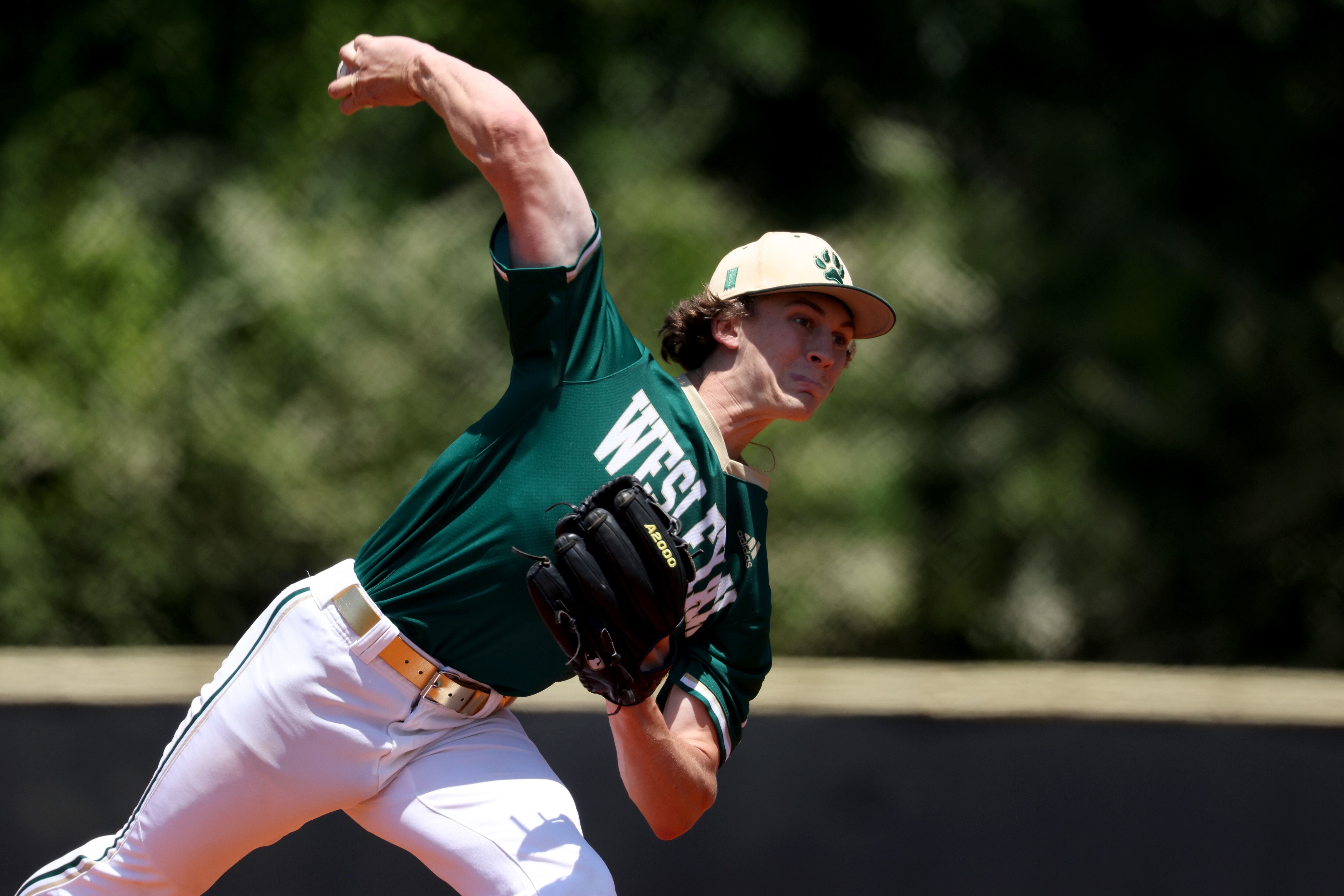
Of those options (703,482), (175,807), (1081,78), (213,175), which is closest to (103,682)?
(175,807)

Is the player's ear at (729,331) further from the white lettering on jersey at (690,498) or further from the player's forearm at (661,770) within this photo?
the player's forearm at (661,770)

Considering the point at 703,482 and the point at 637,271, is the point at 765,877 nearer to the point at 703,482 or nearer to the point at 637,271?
the point at 703,482

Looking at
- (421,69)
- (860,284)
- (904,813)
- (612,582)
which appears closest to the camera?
(612,582)

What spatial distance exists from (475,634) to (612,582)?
256 millimetres

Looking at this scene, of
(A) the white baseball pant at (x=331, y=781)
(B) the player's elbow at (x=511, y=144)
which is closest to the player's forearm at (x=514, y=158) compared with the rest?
(B) the player's elbow at (x=511, y=144)

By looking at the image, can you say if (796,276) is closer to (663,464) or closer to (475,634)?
(663,464)

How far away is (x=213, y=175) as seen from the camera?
4.84 meters

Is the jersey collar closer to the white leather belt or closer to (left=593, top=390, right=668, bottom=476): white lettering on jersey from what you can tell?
(left=593, top=390, right=668, bottom=476): white lettering on jersey

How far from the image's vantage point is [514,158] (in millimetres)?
1534

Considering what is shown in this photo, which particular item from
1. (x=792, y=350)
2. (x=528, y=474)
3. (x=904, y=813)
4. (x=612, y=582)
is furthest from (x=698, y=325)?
(x=904, y=813)

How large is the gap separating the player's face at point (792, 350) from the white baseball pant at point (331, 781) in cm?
62

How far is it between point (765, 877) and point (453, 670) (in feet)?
3.95

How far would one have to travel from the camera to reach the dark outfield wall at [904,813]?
8.20 ft

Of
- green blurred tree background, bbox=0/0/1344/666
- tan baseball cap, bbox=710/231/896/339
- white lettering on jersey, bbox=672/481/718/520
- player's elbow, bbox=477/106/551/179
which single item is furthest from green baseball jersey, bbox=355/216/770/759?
green blurred tree background, bbox=0/0/1344/666
